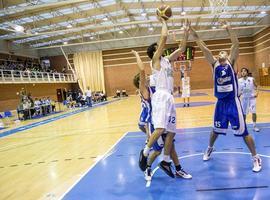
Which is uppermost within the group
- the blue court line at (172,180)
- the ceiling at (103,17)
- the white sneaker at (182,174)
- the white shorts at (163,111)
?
the ceiling at (103,17)

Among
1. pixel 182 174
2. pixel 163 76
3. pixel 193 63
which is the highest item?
pixel 193 63

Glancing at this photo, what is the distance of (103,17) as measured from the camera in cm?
2677

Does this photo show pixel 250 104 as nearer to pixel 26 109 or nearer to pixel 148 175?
pixel 148 175

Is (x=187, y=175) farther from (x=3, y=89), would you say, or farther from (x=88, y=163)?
(x=3, y=89)

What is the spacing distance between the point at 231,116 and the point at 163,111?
114 cm

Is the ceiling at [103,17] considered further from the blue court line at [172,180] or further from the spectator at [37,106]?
the blue court line at [172,180]

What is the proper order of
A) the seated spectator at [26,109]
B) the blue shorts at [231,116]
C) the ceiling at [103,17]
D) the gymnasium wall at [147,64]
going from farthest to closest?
1. the gymnasium wall at [147,64]
2. the ceiling at [103,17]
3. the seated spectator at [26,109]
4. the blue shorts at [231,116]

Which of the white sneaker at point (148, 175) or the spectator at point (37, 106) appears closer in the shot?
the white sneaker at point (148, 175)

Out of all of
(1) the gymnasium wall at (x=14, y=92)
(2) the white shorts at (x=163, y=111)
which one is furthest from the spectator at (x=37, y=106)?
(2) the white shorts at (x=163, y=111)

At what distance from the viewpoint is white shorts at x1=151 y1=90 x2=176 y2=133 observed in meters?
4.05

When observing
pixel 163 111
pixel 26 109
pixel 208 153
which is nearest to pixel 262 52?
pixel 26 109

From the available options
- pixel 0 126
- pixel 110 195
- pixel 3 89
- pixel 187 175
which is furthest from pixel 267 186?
pixel 3 89

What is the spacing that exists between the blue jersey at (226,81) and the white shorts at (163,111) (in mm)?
946

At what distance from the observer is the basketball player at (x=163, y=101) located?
4.06 m
